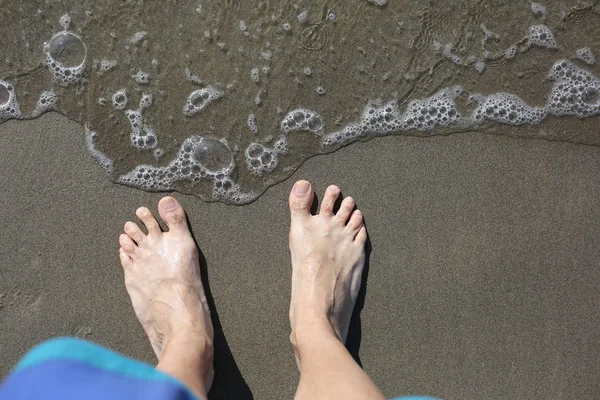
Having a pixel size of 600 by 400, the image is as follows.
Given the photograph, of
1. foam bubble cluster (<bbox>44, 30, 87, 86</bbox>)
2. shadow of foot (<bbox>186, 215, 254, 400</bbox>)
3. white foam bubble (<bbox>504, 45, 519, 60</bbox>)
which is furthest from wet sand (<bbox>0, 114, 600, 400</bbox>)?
white foam bubble (<bbox>504, 45, 519, 60</bbox>)

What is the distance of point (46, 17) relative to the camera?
2.19 metres

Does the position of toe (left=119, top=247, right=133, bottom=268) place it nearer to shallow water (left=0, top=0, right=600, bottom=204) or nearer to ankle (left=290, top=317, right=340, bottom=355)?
shallow water (left=0, top=0, right=600, bottom=204)

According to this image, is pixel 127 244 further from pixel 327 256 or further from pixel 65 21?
pixel 65 21

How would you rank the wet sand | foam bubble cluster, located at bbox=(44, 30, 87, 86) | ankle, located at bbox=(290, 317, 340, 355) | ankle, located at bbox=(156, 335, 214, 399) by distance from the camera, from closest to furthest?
ankle, located at bbox=(156, 335, 214, 399) < ankle, located at bbox=(290, 317, 340, 355) < the wet sand < foam bubble cluster, located at bbox=(44, 30, 87, 86)

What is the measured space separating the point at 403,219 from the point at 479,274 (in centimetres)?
39

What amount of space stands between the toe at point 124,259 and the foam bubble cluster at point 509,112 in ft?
5.29

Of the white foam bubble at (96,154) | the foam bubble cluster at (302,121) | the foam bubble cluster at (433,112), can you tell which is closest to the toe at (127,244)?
the white foam bubble at (96,154)

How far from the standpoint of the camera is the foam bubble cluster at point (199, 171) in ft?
7.07

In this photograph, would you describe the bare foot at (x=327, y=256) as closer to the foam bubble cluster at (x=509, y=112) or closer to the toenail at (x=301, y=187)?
the toenail at (x=301, y=187)

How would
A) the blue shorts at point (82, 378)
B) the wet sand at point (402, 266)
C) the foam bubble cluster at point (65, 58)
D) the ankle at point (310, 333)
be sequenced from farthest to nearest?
the foam bubble cluster at point (65, 58) < the wet sand at point (402, 266) < the ankle at point (310, 333) < the blue shorts at point (82, 378)

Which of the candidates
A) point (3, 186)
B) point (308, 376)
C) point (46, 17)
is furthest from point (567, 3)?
point (3, 186)

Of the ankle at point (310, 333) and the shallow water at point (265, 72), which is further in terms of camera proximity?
the shallow water at point (265, 72)

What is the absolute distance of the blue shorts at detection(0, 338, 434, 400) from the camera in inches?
48.4

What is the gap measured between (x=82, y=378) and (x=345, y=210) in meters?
1.22
